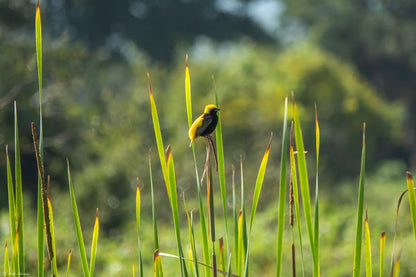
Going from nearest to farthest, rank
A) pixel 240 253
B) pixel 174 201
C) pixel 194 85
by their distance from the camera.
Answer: pixel 174 201 → pixel 240 253 → pixel 194 85

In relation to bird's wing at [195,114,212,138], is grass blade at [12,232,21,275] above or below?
below

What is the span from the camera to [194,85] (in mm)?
15734

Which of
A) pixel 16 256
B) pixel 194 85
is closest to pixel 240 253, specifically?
pixel 16 256

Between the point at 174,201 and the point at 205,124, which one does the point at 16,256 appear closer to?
the point at 174,201

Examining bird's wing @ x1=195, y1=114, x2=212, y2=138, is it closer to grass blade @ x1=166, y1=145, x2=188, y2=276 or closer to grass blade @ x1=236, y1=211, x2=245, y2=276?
grass blade @ x1=166, y1=145, x2=188, y2=276

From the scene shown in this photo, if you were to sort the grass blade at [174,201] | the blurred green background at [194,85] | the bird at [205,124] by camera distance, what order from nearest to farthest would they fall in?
the grass blade at [174,201], the bird at [205,124], the blurred green background at [194,85]

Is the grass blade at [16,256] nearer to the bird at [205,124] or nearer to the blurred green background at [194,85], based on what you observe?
the bird at [205,124]

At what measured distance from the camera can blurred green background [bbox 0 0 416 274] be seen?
930 centimetres

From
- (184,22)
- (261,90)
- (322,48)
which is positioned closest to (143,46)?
(184,22)

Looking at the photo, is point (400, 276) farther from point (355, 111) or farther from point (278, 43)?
point (278, 43)

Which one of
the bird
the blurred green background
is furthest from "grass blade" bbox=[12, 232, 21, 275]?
the blurred green background

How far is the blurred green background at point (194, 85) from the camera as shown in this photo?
30.5 ft

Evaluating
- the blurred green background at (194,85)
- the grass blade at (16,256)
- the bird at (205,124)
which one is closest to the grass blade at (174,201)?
the bird at (205,124)

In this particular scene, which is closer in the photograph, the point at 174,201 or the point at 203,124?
the point at 174,201
